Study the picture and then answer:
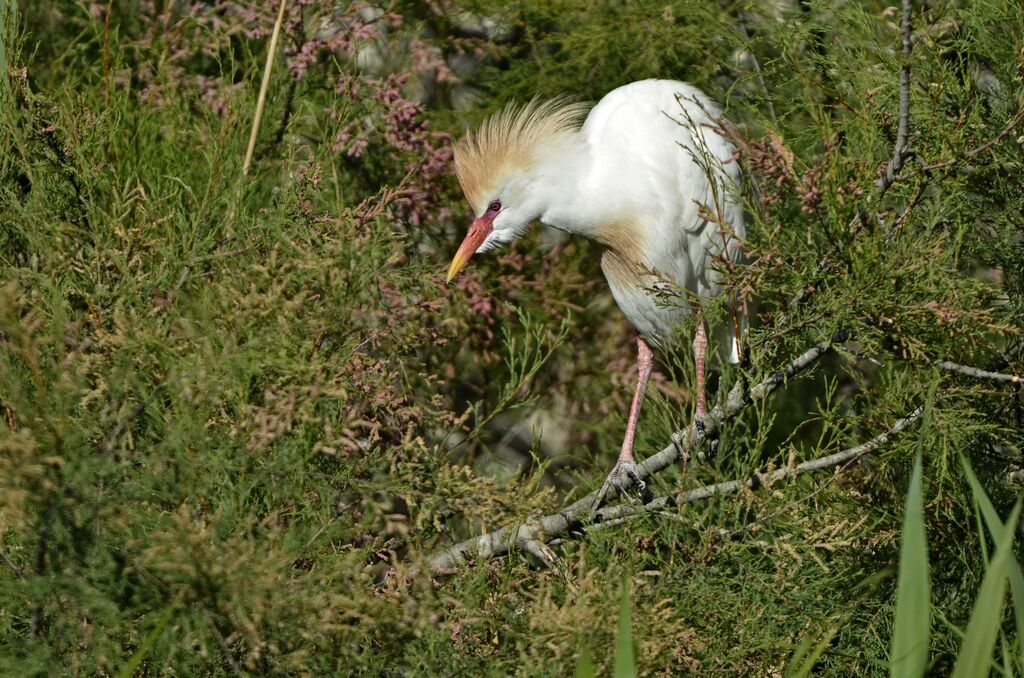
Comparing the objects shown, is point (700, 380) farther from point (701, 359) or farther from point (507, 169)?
point (507, 169)

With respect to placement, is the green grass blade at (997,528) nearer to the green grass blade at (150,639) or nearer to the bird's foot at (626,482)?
the bird's foot at (626,482)

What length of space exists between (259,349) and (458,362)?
69.9 inches

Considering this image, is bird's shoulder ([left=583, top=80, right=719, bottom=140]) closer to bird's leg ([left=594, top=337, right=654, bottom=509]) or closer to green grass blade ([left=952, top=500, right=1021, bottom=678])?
bird's leg ([left=594, top=337, right=654, bottom=509])

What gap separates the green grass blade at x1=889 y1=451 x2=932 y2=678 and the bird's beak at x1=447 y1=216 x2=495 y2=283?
1.44 meters

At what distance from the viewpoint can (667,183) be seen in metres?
2.90

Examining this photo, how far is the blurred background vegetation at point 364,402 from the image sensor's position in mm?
1423

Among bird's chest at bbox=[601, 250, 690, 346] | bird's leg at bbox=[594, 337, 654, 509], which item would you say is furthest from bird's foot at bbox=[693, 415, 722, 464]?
bird's chest at bbox=[601, 250, 690, 346]

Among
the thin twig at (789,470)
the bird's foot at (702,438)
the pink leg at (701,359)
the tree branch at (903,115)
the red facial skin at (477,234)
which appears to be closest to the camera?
the tree branch at (903,115)

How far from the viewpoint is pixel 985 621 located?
4.50 ft

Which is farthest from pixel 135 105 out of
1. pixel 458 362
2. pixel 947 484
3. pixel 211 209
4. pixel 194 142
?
pixel 947 484

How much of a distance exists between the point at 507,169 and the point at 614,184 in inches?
10.8

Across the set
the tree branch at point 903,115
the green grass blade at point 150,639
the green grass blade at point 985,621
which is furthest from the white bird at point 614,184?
the green grass blade at point 150,639

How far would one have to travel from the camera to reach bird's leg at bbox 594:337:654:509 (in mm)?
2358

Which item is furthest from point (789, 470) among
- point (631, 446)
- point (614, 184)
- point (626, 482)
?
point (614, 184)
